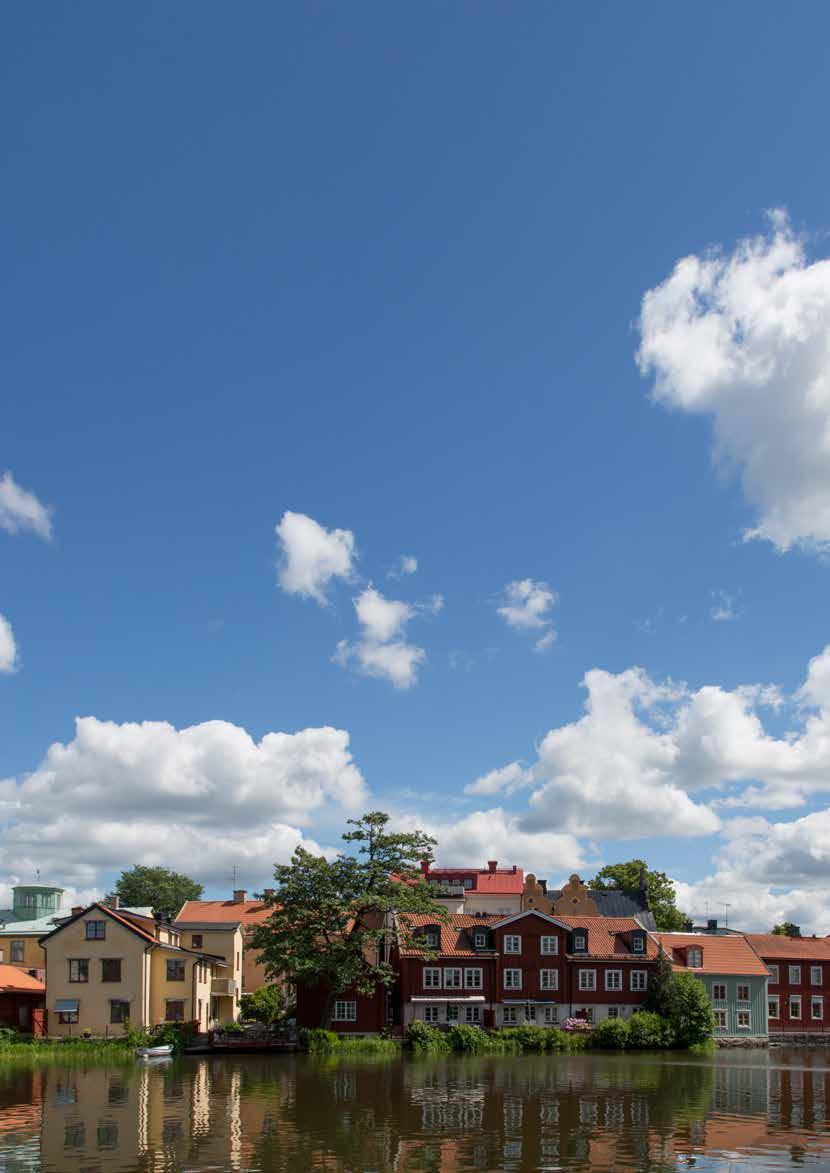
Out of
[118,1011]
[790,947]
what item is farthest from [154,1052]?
[790,947]

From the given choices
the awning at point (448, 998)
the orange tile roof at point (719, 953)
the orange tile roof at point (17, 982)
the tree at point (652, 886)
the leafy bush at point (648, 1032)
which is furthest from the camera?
the tree at point (652, 886)

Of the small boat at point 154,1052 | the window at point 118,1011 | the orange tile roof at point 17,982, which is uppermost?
the orange tile roof at point 17,982

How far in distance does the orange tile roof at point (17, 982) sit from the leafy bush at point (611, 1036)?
34688 millimetres

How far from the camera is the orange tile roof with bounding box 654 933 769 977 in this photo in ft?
265

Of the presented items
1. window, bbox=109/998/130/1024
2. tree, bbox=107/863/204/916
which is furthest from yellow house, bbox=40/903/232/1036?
tree, bbox=107/863/204/916

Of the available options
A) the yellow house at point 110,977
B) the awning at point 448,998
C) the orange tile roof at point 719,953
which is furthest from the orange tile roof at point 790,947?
the yellow house at point 110,977

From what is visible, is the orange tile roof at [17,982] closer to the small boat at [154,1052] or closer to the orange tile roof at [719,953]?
the small boat at [154,1052]

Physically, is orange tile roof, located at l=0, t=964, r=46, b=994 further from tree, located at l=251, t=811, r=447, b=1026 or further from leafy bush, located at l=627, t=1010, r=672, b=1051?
leafy bush, located at l=627, t=1010, r=672, b=1051

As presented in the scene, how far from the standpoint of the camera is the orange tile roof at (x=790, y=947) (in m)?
87.4

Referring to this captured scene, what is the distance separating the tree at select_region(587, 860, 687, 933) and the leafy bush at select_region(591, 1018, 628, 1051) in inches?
1837

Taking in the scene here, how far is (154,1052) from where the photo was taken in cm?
5781

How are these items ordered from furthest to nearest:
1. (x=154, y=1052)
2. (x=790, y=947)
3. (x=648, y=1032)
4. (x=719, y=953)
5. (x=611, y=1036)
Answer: (x=790, y=947) → (x=719, y=953) → (x=648, y=1032) → (x=611, y=1036) → (x=154, y=1052)

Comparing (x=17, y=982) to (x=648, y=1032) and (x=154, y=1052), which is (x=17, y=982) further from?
(x=648, y=1032)

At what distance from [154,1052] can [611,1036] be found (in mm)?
27768
